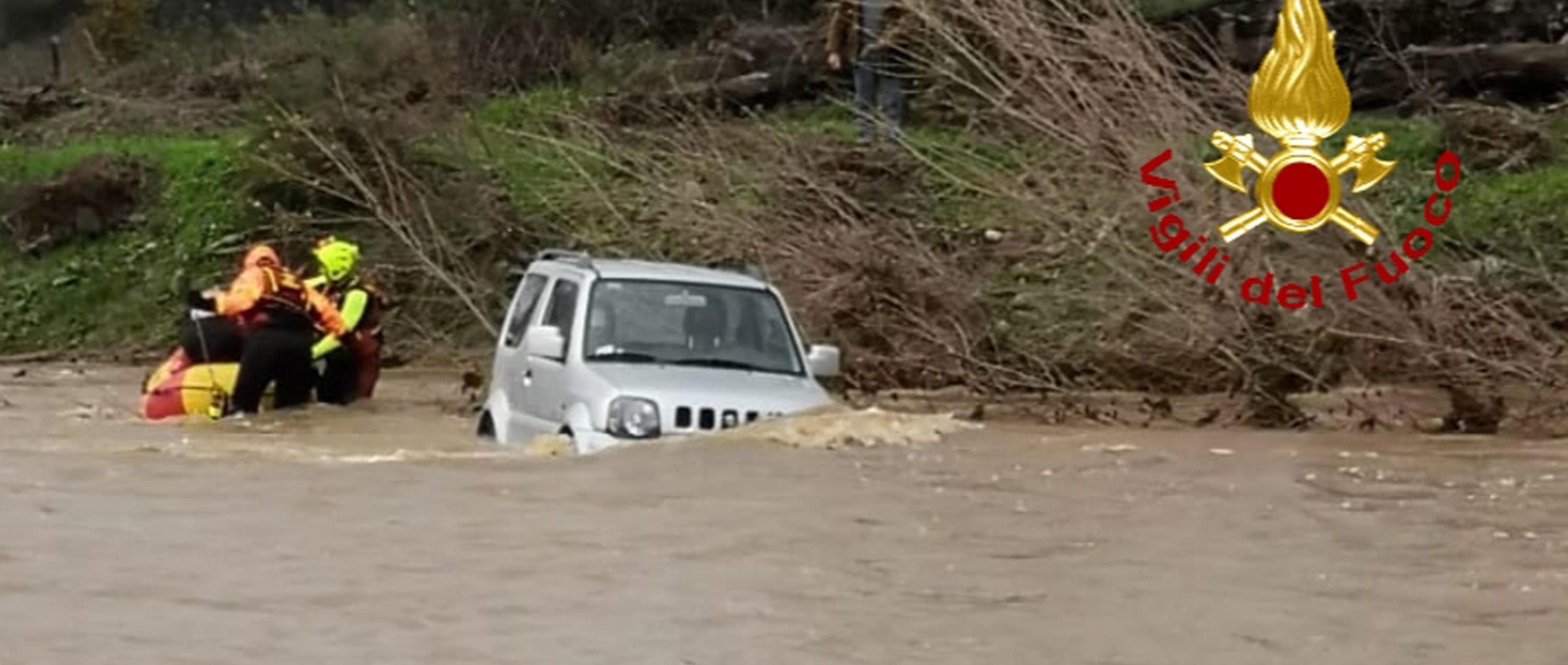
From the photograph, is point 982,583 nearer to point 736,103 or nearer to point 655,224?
point 655,224

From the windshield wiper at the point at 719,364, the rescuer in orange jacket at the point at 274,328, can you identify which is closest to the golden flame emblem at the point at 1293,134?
the windshield wiper at the point at 719,364

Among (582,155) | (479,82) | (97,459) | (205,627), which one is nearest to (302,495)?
(97,459)

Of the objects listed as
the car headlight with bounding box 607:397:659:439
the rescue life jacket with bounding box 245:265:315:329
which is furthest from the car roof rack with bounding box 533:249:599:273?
the rescue life jacket with bounding box 245:265:315:329

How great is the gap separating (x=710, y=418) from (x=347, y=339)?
4820 millimetres

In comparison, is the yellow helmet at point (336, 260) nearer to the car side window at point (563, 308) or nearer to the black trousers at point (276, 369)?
the black trousers at point (276, 369)

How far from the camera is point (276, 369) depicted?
1641 centimetres

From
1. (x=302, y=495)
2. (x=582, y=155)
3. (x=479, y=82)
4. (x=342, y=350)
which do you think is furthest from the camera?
(x=479, y=82)

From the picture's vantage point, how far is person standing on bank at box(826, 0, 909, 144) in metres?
19.7

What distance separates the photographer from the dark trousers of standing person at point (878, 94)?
20.5 m

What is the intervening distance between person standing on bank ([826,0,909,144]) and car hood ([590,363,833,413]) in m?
5.83

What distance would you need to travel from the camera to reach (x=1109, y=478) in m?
13.0

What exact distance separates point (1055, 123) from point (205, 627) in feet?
32.2

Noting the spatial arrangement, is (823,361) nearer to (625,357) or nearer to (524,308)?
(625,357)

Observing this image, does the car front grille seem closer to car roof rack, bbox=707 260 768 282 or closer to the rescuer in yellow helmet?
car roof rack, bbox=707 260 768 282
